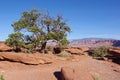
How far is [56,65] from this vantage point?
84.6ft


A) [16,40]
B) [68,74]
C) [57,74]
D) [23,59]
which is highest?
[16,40]

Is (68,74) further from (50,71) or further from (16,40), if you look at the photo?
(16,40)

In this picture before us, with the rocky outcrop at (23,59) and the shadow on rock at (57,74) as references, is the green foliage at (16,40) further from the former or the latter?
the shadow on rock at (57,74)

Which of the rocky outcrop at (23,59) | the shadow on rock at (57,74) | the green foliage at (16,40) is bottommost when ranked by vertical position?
the shadow on rock at (57,74)

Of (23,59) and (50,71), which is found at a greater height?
(23,59)

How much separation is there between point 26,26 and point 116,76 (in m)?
18.0

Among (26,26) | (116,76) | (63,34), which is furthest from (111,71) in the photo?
(26,26)

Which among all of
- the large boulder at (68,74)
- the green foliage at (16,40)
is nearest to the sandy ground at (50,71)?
the large boulder at (68,74)

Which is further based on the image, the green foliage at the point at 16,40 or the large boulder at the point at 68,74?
the green foliage at the point at 16,40

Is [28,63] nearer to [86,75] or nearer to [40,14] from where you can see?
[86,75]

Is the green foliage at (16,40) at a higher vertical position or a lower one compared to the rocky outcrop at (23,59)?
higher

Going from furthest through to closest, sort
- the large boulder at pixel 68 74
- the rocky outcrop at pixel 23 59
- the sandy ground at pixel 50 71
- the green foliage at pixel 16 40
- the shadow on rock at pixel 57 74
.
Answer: the green foliage at pixel 16 40 < the rocky outcrop at pixel 23 59 < the shadow on rock at pixel 57 74 < the sandy ground at pixel 50 71 < the large boulder at pixel 68 74

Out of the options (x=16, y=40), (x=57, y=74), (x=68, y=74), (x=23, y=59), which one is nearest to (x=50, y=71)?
(x=57, y=74)

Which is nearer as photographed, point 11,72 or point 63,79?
point 63,79
